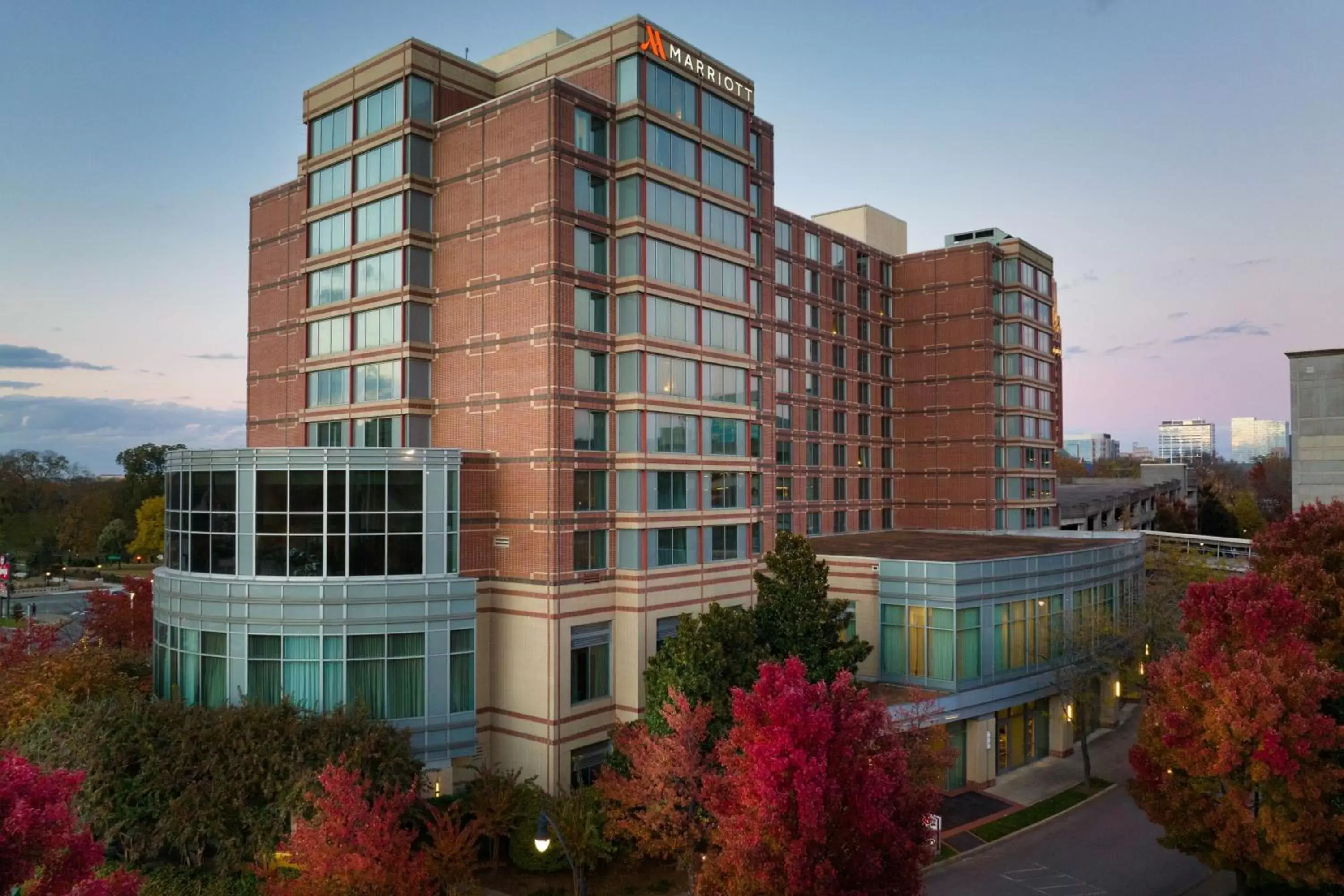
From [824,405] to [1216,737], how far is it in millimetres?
40365

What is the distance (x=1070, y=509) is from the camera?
277ft

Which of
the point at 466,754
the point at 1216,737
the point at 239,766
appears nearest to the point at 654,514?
the point at 466,754

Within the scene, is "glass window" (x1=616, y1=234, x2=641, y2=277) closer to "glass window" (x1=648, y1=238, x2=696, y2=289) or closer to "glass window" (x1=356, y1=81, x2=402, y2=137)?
"glass window" (x1=648, y1=238, x2=696, y2=289)

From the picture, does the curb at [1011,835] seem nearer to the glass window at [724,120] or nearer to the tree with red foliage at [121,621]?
the glass window at [724,120]

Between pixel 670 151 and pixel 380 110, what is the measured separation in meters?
12.6

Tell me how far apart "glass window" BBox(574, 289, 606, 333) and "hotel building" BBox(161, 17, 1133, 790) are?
0.61 feet

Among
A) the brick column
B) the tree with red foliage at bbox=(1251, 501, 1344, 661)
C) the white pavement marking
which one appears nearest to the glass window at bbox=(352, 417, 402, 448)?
the white pavement marking

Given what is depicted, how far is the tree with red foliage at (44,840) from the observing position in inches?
534

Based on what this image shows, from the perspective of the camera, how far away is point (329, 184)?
130 feet

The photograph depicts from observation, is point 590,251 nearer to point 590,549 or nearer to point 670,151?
point 670,151

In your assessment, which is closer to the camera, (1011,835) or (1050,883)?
(1050,883)

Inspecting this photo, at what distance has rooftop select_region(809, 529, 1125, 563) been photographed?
4438 cm

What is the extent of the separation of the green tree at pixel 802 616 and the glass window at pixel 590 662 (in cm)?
630

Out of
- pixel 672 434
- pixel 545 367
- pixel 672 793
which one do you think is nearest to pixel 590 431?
pixel 545 367
